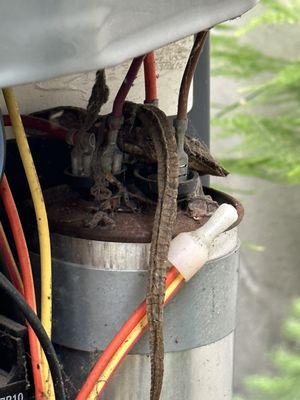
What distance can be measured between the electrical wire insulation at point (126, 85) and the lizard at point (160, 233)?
39 millimetres

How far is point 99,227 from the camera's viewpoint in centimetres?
85

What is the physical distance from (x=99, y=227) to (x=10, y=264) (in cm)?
10

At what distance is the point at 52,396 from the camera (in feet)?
2.73

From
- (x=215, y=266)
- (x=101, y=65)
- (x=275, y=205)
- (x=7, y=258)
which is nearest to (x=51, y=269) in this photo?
(x=7, y=258)

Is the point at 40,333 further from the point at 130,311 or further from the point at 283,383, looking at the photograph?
the point at 283,383

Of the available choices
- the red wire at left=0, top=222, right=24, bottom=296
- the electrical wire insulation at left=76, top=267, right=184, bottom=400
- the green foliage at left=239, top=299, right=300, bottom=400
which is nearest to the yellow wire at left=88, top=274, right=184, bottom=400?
the electrical wire insulation at left=76, top=267, right=184, bottom=400

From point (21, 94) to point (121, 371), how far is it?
1.19 ft

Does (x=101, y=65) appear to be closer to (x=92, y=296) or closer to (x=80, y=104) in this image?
(x=92, y=296)

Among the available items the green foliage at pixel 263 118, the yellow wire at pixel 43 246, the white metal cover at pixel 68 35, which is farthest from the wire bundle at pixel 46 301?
the green foliage at pixel 263 118

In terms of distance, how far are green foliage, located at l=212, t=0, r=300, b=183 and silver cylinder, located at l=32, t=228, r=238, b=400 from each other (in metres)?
1.81

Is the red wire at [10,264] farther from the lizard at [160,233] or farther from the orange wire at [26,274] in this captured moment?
the lizard at [160,233]

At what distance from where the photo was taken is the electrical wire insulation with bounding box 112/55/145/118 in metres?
0.84

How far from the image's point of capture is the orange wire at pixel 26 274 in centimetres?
83

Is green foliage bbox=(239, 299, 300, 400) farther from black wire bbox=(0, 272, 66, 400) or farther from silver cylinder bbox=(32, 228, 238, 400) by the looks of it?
black wire bbox=(0, 272, 66, 400)
